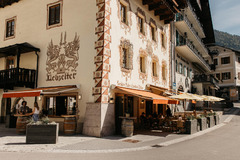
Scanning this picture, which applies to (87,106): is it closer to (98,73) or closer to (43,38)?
(98,73)

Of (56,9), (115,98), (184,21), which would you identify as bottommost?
(115,98)

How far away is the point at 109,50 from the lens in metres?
12.6

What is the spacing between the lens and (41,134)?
9.12 m

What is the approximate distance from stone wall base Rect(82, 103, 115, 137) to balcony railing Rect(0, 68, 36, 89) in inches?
207

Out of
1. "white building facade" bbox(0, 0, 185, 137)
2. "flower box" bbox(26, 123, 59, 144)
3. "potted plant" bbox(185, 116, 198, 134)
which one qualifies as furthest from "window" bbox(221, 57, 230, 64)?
"flower box" bbox(26, 123, 59, 144)

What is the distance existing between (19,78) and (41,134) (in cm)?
670

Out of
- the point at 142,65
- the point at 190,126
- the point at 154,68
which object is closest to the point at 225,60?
the point at 154,68

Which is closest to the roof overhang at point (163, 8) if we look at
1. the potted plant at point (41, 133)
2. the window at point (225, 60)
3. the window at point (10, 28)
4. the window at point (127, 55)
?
the window at point (127, 55)

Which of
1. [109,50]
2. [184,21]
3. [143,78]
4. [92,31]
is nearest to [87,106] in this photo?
[109,50]

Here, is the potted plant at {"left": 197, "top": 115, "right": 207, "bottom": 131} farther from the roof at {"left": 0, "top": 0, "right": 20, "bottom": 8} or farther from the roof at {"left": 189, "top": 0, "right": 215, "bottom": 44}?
the roof at {"left": 189, "top": 0, "right": 215, "bottom": 44}

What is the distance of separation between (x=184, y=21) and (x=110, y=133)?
16630mm

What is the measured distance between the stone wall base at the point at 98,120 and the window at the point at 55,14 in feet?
20.8

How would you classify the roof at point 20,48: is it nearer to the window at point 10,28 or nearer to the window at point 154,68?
the window at point 10,28

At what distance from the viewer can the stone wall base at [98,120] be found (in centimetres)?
1151
